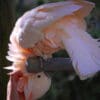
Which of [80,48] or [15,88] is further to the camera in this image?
[15,88]

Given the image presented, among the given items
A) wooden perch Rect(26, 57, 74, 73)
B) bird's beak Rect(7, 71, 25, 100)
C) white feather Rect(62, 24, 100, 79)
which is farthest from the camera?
bird's beak Rect(7, 71, 25, 100)

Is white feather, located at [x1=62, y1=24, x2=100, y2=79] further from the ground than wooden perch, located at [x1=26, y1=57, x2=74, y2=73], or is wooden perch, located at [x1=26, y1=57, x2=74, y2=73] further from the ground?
white feather, located at [x1=62, y1=24, x2=100, y2=79]

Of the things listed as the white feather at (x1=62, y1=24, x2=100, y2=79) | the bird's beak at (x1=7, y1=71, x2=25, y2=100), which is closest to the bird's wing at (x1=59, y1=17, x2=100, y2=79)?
the white feather at (x1=62, y1=24, x2=100, y2=79)

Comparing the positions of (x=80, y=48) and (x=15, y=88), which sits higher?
(x=80, y=48)

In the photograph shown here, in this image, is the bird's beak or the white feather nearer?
the white feather

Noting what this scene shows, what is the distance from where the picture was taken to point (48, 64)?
1236 millimetres

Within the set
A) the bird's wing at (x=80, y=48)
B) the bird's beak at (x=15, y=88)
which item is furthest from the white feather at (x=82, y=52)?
the bird's beak at (x=15, y=88)

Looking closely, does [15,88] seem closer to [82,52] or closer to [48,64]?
[48,64]

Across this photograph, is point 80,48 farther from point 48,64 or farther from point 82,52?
point 48,64

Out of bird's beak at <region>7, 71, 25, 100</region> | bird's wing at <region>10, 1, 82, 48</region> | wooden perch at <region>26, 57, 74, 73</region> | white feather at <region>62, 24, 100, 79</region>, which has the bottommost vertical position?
bird's beak at <region>7, 71, 25, 100</region>

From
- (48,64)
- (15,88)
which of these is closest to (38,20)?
(48,64)

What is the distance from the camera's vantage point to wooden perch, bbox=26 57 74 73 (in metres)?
1.22

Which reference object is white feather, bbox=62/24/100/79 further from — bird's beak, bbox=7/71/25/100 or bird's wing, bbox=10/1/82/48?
bird's beak, bbox=7/71/25/100

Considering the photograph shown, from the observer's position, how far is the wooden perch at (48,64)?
122 centimetres
